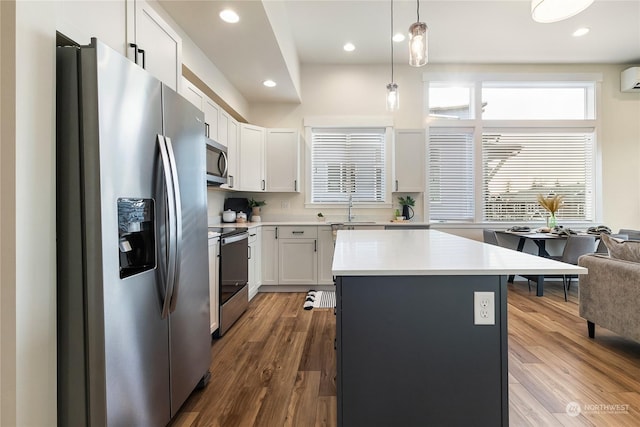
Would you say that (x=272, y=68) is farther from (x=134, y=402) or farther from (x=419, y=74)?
(x=134, y=402)

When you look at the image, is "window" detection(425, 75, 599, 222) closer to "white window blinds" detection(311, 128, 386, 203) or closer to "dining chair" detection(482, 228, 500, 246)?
"dining chair" detection(482, 228, 500, 246)

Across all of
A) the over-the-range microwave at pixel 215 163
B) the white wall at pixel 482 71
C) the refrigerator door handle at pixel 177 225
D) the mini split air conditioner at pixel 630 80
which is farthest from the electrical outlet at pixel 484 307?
the mini split air conditioner at pixel 630 80

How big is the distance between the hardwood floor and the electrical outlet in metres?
0.81

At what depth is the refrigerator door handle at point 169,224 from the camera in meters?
1.40

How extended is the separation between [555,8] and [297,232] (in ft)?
10.6

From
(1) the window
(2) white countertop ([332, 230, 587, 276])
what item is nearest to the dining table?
(1) the window

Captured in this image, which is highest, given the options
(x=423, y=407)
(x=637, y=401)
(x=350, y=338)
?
(x=350, y=338)

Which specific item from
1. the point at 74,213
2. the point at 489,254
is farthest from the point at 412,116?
the point at 74,213

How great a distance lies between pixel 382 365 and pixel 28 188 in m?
1.36

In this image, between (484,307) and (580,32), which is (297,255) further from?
(580,32)

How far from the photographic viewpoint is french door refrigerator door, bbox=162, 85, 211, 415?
154 cm

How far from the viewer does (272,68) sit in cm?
350

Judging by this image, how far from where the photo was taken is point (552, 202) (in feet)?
14.8

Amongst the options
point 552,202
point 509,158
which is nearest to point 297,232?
point 509,158
